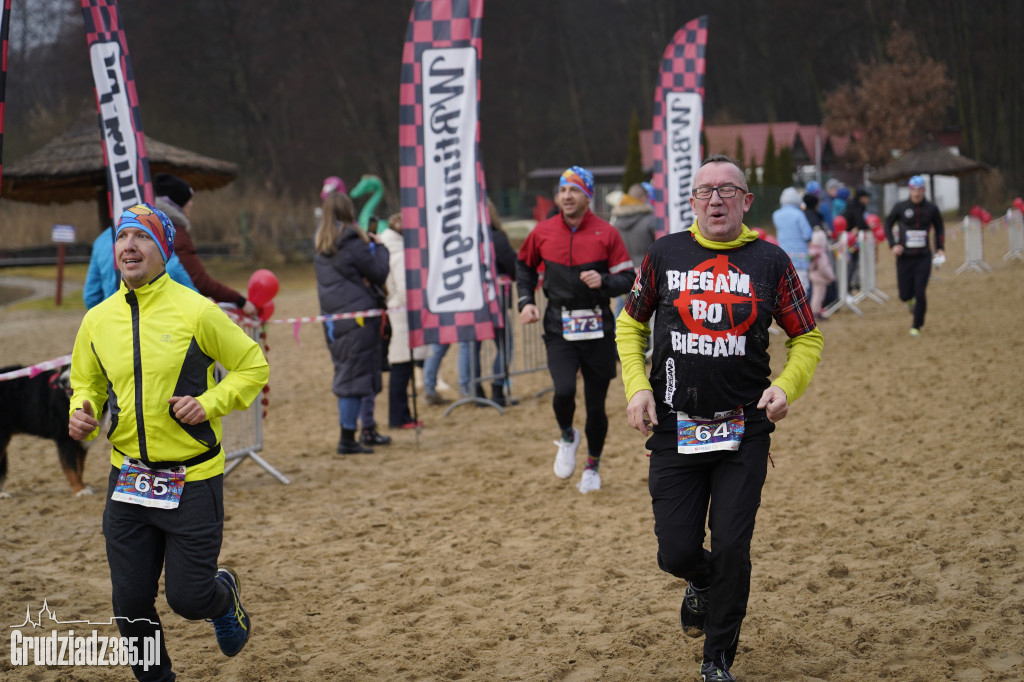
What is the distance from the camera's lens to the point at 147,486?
3531 millimetres

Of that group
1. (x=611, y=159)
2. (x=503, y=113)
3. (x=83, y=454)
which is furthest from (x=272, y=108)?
(x=83, y=454)

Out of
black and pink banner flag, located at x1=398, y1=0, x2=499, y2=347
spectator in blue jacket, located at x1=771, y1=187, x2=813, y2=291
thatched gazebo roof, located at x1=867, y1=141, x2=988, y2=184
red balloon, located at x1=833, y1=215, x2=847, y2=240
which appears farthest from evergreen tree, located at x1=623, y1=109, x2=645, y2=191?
black and pink banner flag, located at x1=398, y1=0, x2=499, y2=347

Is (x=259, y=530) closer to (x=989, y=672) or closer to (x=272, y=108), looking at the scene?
(x=989, y=672)

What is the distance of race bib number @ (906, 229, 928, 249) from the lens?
12.5m

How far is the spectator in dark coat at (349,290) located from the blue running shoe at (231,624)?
4.20 metres

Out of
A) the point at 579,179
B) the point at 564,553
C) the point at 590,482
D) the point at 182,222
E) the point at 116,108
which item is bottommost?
the point at 564,553

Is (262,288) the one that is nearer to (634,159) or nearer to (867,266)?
(867,266)

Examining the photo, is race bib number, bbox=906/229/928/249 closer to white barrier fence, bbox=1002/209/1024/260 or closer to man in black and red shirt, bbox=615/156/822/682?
man in black and red shirt, bbox=615/156/822/682

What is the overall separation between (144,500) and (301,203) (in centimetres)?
3446

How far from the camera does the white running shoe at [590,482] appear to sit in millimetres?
6898

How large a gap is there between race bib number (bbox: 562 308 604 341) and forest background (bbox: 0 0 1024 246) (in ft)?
107

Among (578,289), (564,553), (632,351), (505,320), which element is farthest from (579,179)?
(505,320)

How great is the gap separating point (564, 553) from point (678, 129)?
6.57 meters

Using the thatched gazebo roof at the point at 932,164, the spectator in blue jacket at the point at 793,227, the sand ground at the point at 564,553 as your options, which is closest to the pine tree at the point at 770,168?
the thatched gazebo roof at the point at 932,164
